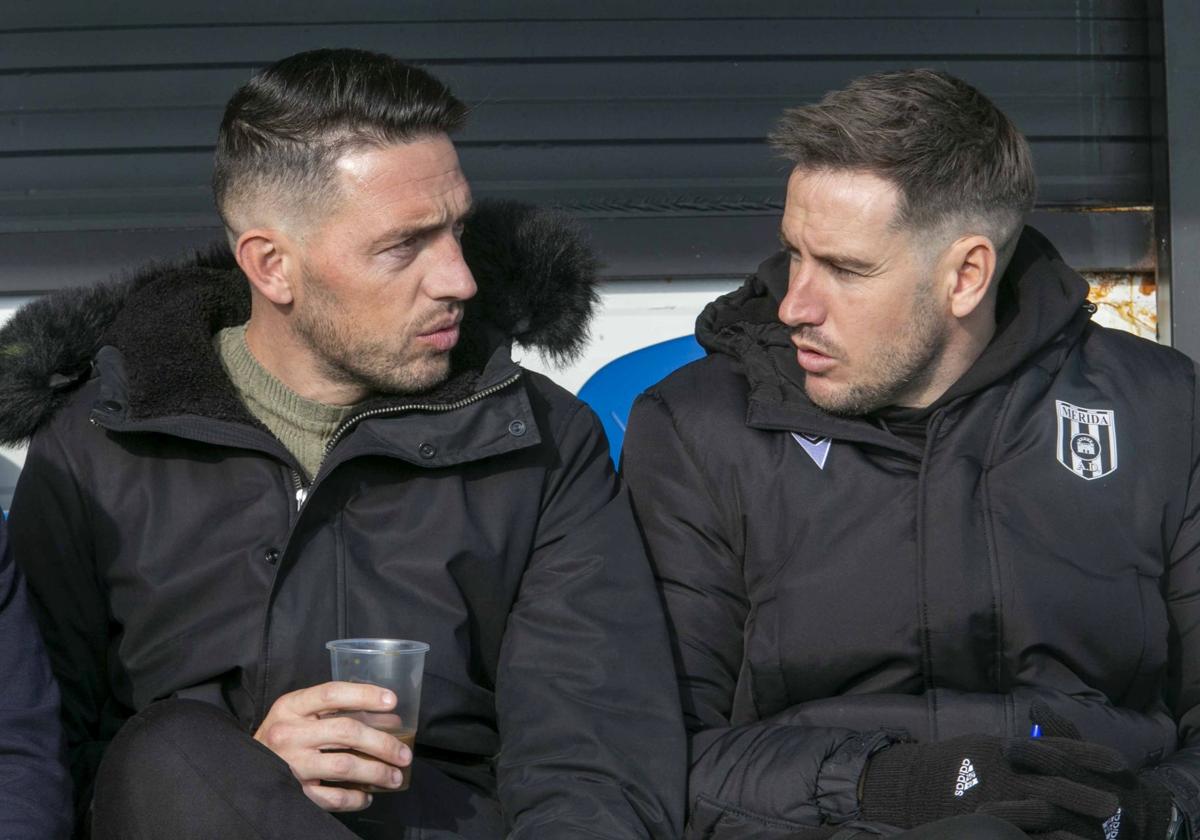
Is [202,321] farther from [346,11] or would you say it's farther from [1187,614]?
[1187,614]

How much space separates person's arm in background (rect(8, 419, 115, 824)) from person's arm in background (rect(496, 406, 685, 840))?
71cm

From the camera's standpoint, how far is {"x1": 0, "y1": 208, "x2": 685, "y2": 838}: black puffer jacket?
2.72m

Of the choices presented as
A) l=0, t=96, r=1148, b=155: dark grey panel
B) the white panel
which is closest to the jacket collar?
l=0, t=96, r=1148, b=155: dark grey panel

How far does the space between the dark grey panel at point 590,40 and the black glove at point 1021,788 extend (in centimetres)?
230

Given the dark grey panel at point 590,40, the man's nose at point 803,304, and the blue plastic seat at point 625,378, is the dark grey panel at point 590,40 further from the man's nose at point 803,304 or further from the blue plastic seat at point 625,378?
the man's nose at point 803,304

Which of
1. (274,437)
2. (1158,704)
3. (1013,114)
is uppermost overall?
(1013,114)

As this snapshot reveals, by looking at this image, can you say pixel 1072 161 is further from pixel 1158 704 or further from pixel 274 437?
pixel 274 437

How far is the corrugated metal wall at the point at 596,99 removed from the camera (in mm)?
4223

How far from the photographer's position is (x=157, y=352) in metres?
2.84

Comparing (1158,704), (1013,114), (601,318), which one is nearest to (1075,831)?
(1158,704)

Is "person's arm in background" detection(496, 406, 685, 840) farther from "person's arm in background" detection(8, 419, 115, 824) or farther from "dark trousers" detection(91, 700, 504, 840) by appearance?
"person's arm in background" detection(8, 419, 115, 824)

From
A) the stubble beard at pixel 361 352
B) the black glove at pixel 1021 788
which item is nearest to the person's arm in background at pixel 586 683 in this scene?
the stubble beard at pixel 361 352

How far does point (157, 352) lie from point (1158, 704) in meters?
1.89

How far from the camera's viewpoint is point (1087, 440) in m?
2.94
